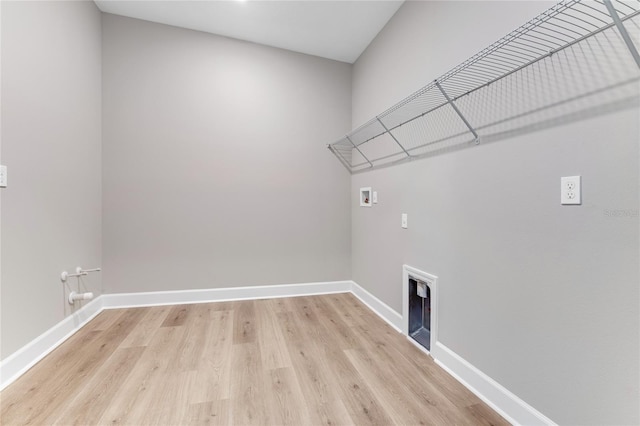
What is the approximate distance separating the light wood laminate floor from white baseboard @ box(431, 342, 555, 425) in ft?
0.15

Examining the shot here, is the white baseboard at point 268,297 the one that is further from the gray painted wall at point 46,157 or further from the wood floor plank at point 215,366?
the wood floor plank at point 215,366

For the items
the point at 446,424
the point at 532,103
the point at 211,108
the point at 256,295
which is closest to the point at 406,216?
the point at 532,103

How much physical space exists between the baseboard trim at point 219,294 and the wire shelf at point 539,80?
1.81 m

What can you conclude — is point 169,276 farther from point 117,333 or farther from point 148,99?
point 148,99

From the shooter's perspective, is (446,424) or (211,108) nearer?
(446,424)

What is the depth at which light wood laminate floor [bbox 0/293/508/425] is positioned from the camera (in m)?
1.33

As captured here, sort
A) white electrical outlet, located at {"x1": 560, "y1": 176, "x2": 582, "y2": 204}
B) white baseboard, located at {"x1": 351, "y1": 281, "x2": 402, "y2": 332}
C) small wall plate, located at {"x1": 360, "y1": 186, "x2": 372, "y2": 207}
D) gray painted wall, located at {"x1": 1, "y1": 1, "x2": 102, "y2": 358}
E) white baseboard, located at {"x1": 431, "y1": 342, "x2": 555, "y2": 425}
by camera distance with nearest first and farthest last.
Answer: white electrical outlet, located at {"x1": 560, "y1": 176, "x2": 582, "y2": 204}, white baseboard, located at {"x1": 431, "y1": 342, "x2": 555, "y2": 425}, gray painted wall, located at {"x1": 1, "y1": 1, "x2": 102, "y2": 358}, white baseboard, located at {"x1": 351, "y1": 281, "x2": 402, "y2": 332}, small wall plate, located at {"x1": 360, "y1": 186, "x2": 372, "y2": 207}

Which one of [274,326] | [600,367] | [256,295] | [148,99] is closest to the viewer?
[600,367]

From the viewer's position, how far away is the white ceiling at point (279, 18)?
2.32m

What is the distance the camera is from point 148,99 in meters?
2.65

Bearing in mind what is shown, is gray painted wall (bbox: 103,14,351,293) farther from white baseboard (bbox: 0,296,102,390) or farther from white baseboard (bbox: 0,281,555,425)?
white baseboard (bbox: 0,296,102,390)

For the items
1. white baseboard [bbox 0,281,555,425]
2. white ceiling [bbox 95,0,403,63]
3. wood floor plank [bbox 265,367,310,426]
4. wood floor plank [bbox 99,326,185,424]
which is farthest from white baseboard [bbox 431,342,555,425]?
white ceiling [bbox 95,0,403,63]

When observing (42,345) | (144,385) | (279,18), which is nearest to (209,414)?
(144,385)

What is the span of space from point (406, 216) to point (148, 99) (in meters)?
2.70
